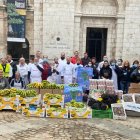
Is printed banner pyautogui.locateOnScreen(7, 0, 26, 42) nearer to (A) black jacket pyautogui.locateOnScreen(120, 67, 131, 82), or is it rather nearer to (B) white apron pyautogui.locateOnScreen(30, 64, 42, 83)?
(B) white apron pyautogui.locateOnScreen(30, 64, 42, 83)

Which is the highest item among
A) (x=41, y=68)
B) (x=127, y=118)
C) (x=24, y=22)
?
(x=24, y=22)

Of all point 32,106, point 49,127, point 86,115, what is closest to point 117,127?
point 86,115

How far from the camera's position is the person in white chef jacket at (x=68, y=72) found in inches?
561

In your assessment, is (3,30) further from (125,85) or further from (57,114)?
(57,114)

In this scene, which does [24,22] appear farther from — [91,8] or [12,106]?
[12,106]

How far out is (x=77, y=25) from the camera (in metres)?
19.3

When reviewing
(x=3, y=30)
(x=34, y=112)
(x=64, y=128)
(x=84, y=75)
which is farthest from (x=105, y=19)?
(x=64, y=128)

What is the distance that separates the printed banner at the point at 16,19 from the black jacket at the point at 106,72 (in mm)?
6987

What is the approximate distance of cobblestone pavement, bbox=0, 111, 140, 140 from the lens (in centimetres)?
876

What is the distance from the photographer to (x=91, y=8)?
19484 millimetres

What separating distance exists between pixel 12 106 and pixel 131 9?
426 inches

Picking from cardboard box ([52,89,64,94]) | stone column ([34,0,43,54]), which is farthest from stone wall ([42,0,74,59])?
cardboard box ([52,89,64,94])

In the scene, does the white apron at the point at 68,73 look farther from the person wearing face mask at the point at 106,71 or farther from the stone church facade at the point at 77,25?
the stone church facade at the point at 77,25

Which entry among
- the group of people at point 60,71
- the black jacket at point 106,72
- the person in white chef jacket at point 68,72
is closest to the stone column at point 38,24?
the group of people at point 60,71
